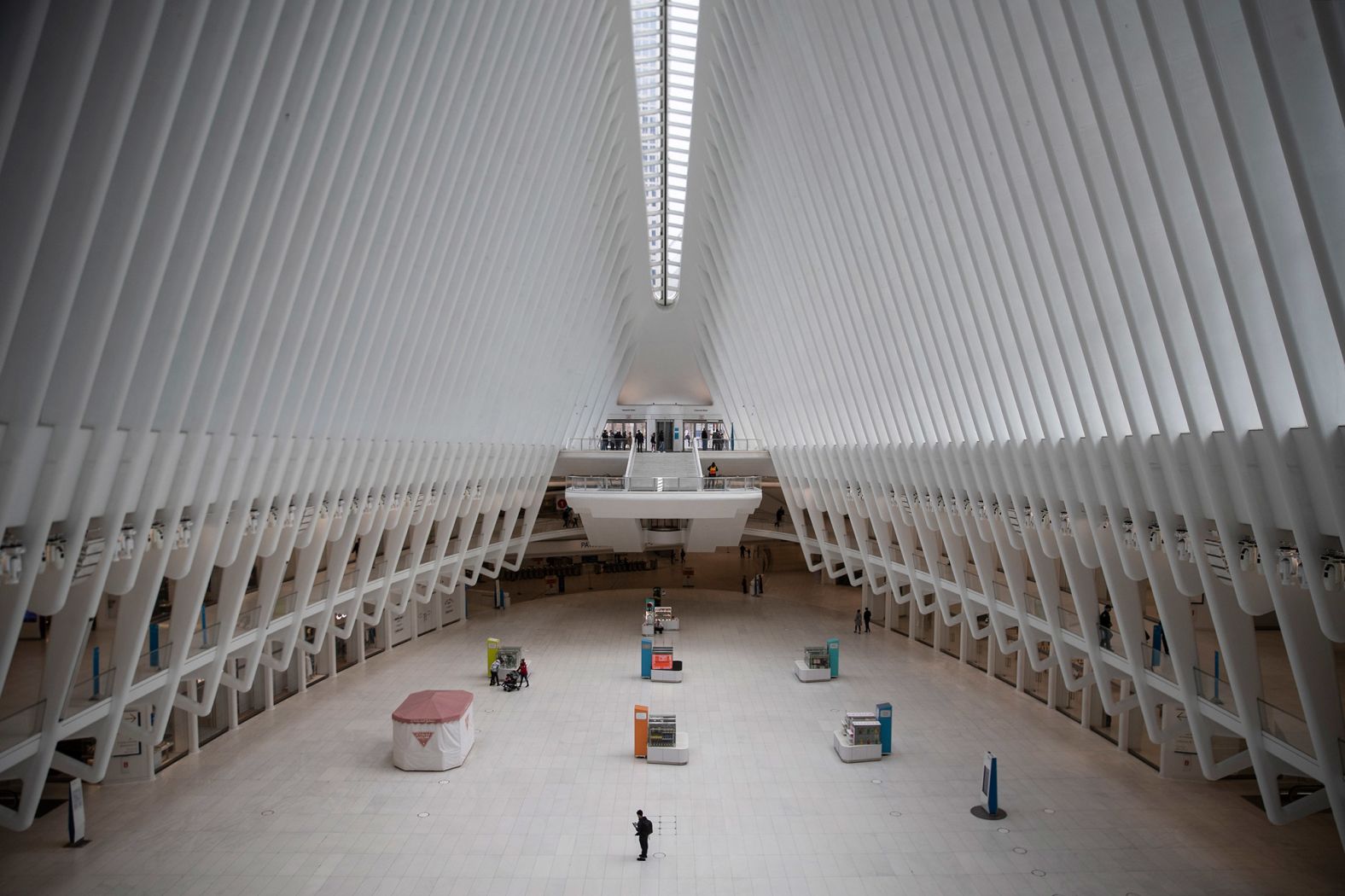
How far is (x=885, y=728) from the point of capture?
16.4m

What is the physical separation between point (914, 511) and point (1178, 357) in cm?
1173

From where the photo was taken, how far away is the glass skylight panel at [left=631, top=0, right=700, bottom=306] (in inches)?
865

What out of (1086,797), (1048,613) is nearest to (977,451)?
(1048,613)

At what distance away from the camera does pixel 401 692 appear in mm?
20750

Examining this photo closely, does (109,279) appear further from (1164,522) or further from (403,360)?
(1164,522)

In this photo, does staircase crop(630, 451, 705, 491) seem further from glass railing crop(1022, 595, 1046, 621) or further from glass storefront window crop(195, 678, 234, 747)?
glass storefront window crop(195, 678, 234, 747)

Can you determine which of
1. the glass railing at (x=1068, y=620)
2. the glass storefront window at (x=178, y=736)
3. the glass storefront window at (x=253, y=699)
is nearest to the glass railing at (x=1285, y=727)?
the glass railing at (x=1068, y=620)

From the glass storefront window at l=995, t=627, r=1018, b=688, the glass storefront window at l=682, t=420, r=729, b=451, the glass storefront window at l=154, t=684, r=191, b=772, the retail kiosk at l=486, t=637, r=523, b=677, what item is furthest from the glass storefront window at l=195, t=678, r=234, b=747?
the glass storefront window at l=682, t=420, r=729, b=451

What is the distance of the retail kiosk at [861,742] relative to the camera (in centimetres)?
1603

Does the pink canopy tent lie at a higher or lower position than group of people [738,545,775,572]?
lower

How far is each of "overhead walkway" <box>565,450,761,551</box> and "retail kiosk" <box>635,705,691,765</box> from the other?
10.8 metres

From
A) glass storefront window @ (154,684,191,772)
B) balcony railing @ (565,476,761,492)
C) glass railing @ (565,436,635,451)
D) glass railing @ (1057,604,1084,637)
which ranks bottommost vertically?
glass storefront window @ (154,684,191,772)

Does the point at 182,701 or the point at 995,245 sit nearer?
the point at 995,245

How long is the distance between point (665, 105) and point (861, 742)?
769 inches
